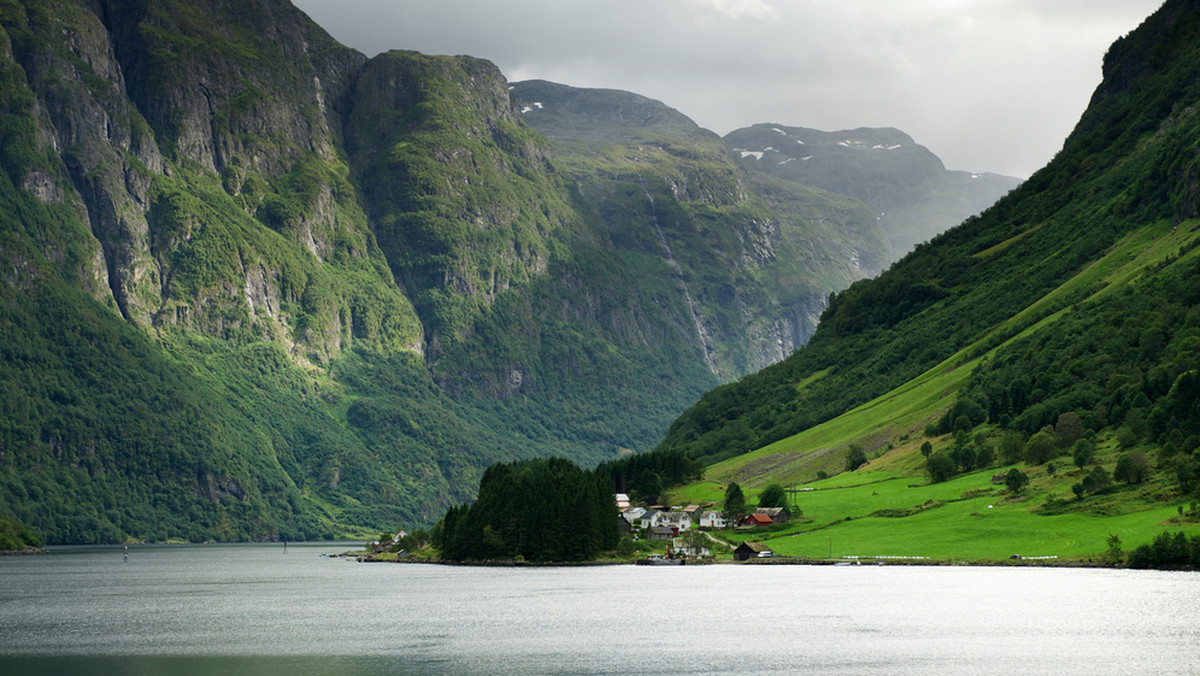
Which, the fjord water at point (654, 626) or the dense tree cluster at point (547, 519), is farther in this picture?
the dense tree cluster at point (547, 519)

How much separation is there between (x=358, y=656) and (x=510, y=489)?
9115 cm

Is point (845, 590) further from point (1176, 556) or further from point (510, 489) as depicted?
point (510, 489)


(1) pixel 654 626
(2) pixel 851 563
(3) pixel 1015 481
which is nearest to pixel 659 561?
(2) pixel 851 563

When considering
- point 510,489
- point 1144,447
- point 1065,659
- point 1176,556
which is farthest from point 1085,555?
point 510,489

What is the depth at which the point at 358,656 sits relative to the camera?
9650 cm

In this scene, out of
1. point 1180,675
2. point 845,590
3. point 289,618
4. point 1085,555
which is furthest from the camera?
point 1085,555

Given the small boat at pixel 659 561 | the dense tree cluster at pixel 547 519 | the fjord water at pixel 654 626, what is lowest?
the fjord water at pixel 654 626

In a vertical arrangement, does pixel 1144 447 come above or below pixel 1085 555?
above

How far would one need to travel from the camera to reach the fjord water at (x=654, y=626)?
88938 millimetres

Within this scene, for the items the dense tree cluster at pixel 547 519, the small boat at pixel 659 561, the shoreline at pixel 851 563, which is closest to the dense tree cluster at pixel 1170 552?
the shoreline at pixel 851 563

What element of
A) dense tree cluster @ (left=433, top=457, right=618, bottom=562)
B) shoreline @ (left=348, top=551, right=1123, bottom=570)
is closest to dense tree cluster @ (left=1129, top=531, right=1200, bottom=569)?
shoreline @ (left=348, top=551, right=1123, bottom=570)

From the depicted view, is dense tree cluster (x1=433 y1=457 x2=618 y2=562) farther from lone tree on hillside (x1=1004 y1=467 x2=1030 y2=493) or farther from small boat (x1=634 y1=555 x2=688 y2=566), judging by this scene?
lone tree on hillside (x1=1004 y1=467 x2=1030 y2=493)

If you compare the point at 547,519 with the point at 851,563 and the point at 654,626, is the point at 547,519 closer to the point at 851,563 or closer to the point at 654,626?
the point at 851,563

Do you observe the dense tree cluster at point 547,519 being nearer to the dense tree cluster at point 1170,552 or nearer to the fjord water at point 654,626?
the fjord water at point 654,626
